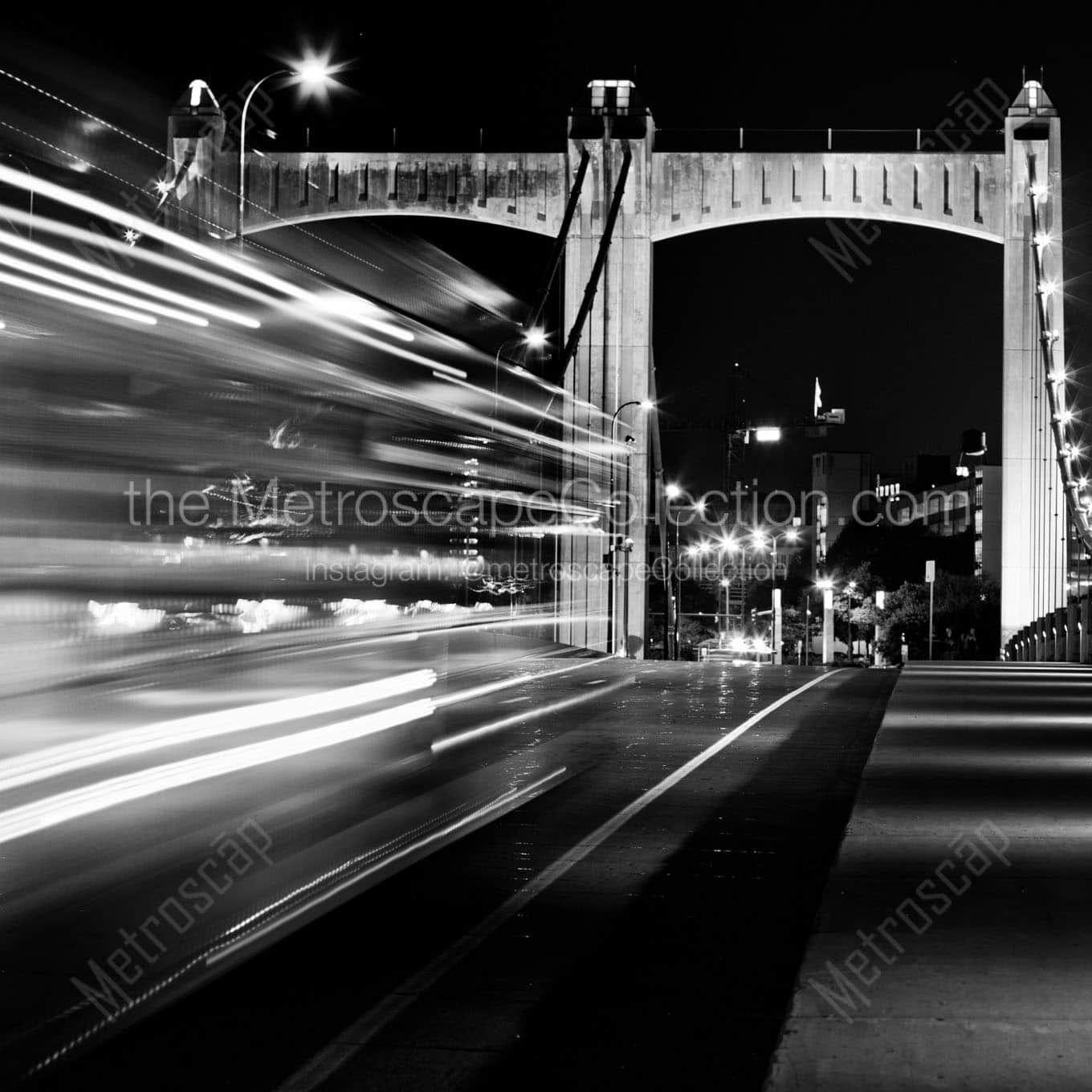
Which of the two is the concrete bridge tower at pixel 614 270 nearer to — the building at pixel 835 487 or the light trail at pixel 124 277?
the light trail at pixel 124 277

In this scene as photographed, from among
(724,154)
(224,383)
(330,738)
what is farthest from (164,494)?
(724,154)

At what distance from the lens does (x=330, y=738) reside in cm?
1014

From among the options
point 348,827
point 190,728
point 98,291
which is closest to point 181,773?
point 190,728

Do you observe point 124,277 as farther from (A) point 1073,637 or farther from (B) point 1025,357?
(B) point 1025,357

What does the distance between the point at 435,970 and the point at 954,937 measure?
7.46ft

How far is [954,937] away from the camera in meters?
6.79

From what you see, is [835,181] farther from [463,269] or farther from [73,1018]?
[73,1018]

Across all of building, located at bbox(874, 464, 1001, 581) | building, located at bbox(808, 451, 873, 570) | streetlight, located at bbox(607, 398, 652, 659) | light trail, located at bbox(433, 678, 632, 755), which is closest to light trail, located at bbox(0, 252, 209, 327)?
light trail, located at bbox(433, 678, 632, 755)

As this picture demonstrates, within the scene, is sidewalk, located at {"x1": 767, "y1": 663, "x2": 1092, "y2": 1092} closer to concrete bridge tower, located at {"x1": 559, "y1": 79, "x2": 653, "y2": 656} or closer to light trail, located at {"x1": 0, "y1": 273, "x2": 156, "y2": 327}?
light trail, located at {"x1": 0, "y1": 273, "x2": 156, "y2": 327}

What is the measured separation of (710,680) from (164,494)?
61.9 feet

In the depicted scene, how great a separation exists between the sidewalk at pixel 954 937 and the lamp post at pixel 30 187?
185 inches

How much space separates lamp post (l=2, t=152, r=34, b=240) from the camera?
6.83 metres

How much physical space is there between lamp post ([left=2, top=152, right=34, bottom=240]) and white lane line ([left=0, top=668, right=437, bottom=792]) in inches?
Answer: 93.8

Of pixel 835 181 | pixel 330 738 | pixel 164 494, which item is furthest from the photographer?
pixel 835 181
